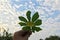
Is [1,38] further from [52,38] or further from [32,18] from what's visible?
[32,18]

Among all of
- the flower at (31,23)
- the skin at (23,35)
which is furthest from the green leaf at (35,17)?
the skin at (23,35)

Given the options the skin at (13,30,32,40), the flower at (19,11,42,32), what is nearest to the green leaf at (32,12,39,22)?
the flower at (19,11,42,32)

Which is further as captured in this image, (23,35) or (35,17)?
(35,17)

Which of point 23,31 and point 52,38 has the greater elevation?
point 23,31

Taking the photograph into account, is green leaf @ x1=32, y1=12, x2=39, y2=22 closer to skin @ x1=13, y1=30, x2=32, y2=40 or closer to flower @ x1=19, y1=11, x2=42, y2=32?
flower @ x1=19, y1=11, x2=42, y2=32

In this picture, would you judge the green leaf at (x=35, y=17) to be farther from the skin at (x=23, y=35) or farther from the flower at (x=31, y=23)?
the skin at (x=23, y=35)

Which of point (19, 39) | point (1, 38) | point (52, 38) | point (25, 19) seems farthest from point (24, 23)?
point (52, 38)

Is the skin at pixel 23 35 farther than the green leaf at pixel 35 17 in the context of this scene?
No

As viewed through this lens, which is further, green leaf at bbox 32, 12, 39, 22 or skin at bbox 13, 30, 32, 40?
green leaf at bbox 32, 12, 39, 22

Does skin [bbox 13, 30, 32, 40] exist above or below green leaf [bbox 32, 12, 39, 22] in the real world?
below

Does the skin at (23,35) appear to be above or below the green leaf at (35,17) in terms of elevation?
below

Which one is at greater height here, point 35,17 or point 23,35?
point 35,17
